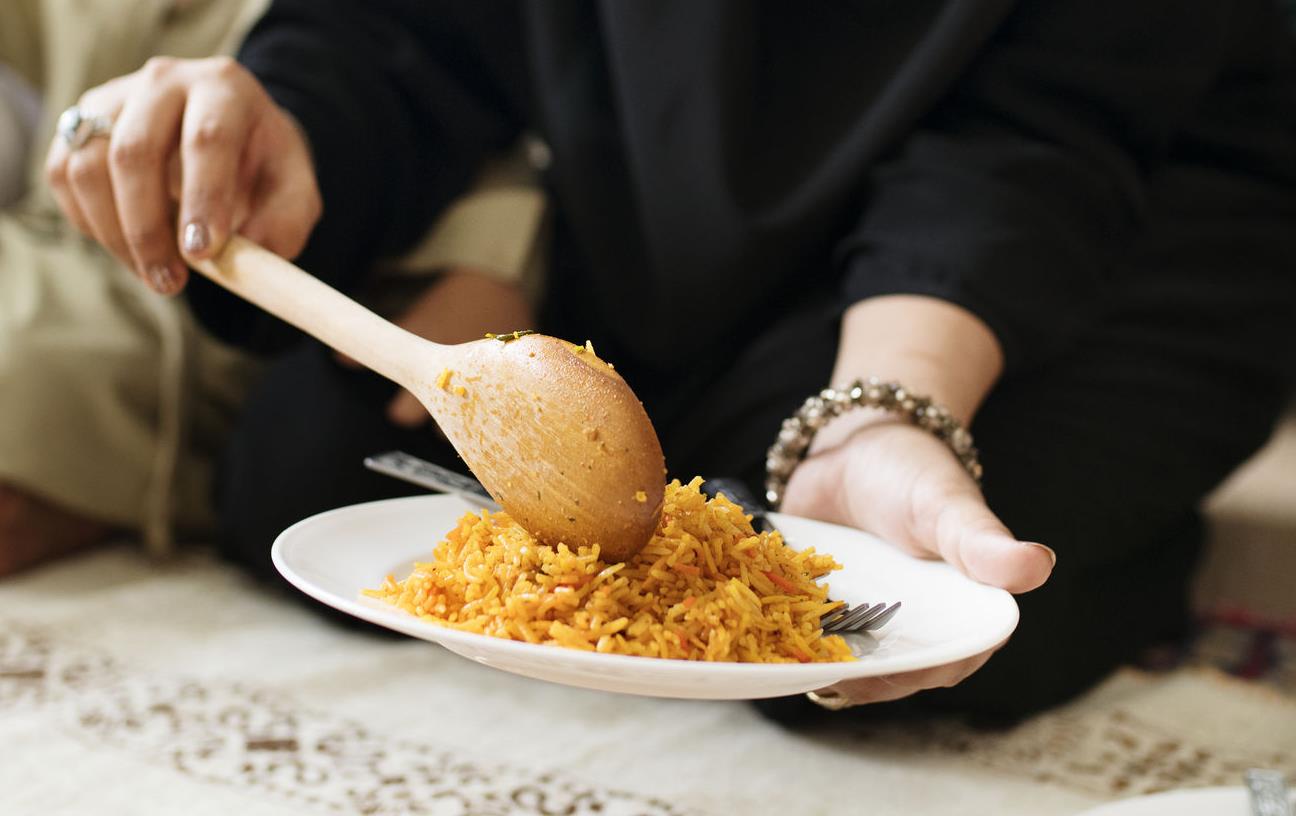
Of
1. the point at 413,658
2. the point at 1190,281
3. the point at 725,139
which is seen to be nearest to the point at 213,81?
the point at 725,139

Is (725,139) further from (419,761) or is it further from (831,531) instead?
(419,761)

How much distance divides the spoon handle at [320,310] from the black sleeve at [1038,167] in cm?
29

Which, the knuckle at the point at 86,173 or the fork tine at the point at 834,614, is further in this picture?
the knuckle at the point at 86,173

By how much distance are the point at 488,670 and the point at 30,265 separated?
0.55 metres

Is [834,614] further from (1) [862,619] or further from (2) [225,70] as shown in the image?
(2) [225,70]

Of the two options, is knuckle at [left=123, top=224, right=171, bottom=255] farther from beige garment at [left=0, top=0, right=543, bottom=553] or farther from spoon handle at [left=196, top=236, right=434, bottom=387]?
beige garment at [left=0, top=0, right=543, bottom=553]

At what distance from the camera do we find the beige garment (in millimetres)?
842

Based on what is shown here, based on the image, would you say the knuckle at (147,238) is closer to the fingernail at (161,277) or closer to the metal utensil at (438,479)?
the fingernail at (161,277)

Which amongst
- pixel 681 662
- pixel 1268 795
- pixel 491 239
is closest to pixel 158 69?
pixel 491 239

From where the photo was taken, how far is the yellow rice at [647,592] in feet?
1.17

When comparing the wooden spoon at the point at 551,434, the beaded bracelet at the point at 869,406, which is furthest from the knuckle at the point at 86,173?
the beaded bracelet at the point at 869,406

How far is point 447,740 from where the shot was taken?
1.99 feet

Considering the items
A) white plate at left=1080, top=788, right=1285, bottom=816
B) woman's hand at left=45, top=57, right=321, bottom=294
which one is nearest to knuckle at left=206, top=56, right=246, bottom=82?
woman's hand at left=45, top=57, right=321, bottom=294

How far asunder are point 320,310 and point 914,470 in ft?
0.87
